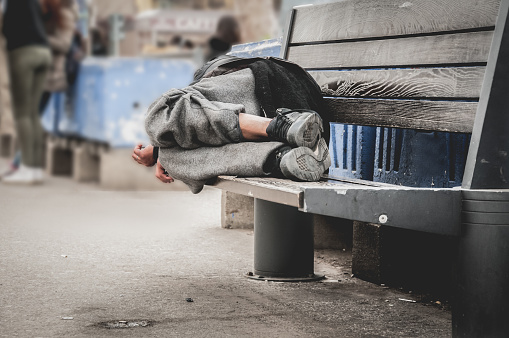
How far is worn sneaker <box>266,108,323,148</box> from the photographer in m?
3.23

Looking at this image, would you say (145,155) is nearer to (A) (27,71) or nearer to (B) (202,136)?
(B) (202,136)

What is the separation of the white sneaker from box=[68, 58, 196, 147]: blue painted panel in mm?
788

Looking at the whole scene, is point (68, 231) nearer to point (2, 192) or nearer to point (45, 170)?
point (2, 192)

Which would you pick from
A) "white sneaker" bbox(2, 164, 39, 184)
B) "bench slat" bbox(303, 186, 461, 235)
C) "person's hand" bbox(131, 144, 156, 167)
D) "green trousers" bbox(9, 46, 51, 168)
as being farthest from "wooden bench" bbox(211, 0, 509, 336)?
"white sneaker" bbox(2, 164, 39, 184)

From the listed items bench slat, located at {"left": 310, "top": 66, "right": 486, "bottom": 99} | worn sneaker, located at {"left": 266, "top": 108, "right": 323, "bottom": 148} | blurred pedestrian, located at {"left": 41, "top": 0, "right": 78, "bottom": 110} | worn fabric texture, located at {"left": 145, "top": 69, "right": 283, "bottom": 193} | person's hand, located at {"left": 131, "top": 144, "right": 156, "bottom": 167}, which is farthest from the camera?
blurred pedestrian, located at {"left": 41, "top": 0, "right": 78, "bottom": 110}

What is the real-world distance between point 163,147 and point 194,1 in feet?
95.2

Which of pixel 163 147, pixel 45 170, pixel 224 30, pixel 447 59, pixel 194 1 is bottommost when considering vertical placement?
pixel 45 170

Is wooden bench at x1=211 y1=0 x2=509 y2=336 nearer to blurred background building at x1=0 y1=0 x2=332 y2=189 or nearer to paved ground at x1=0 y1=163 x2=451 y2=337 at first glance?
paved ground at x1=0 y1=163 x2=451 y2=337

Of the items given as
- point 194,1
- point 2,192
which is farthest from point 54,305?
point 194,1

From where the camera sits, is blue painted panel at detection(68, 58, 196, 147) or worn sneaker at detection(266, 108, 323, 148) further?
blue painted panel at detection(68, 58, 196, 147)

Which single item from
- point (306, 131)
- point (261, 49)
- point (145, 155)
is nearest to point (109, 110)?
point (261, 49)

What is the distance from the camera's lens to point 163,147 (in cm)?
359

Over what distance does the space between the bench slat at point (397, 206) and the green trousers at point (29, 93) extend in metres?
6.25

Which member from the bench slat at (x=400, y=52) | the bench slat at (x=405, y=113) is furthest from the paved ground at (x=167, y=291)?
the bench slat at (x=400, y=52)
